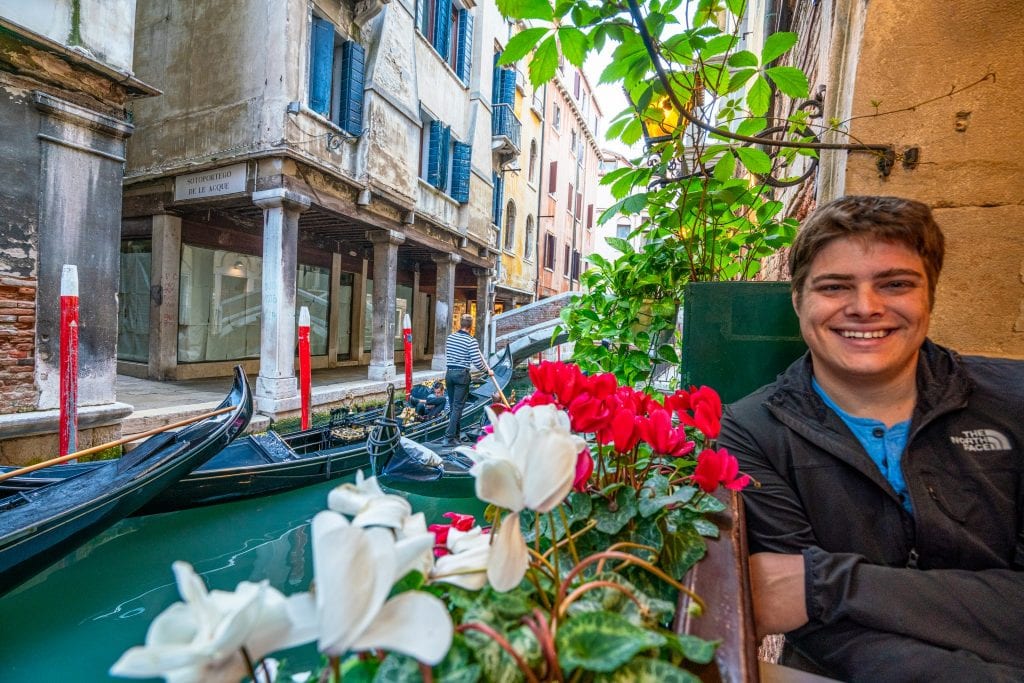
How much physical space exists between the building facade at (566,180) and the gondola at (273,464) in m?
12.9

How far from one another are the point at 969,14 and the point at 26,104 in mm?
6068

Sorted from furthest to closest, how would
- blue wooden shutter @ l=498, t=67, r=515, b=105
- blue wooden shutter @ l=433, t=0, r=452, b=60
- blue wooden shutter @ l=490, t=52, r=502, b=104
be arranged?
blue wooden shutter @ l=498, t=67, r=515, b=105 → blue wooden shutter @ l=490, t=52, r=502, b=104 → blue wooden shutter @ l=433, t=0, r=452, b=60

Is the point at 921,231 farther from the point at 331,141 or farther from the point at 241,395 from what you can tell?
the point at 331,141

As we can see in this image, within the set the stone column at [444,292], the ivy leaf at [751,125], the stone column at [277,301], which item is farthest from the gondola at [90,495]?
the stone column at [444,292]

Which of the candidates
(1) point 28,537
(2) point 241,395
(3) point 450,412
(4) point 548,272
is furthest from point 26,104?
(4) point 548,272

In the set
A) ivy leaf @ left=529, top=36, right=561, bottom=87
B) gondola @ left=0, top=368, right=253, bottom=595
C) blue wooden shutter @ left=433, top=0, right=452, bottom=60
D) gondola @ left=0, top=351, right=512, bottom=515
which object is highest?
blue wooden shutter @ left=433, top=0, right=452, bottom=60

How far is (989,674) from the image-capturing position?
29.5 inches

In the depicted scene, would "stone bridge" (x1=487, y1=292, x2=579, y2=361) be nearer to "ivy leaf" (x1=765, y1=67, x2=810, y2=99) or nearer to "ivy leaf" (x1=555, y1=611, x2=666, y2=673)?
"ivy leaf" (x1=765, y1=67, x2=810, y2=99)

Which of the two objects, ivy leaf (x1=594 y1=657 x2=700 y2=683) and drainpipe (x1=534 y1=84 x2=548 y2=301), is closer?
ivy leaf (x1=594 y1=657 x2=700 y2=683)

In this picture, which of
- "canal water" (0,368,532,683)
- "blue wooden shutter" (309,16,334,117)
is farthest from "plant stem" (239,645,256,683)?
"blue wooden shutter" (309,16,334,117)

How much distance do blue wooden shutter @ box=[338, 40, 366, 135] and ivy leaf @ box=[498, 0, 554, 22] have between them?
22.3 ft

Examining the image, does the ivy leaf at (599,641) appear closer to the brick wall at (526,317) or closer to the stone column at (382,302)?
the stone column at (382,302)

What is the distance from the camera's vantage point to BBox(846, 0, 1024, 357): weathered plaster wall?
1470mm

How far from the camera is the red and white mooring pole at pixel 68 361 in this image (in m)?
4.05
